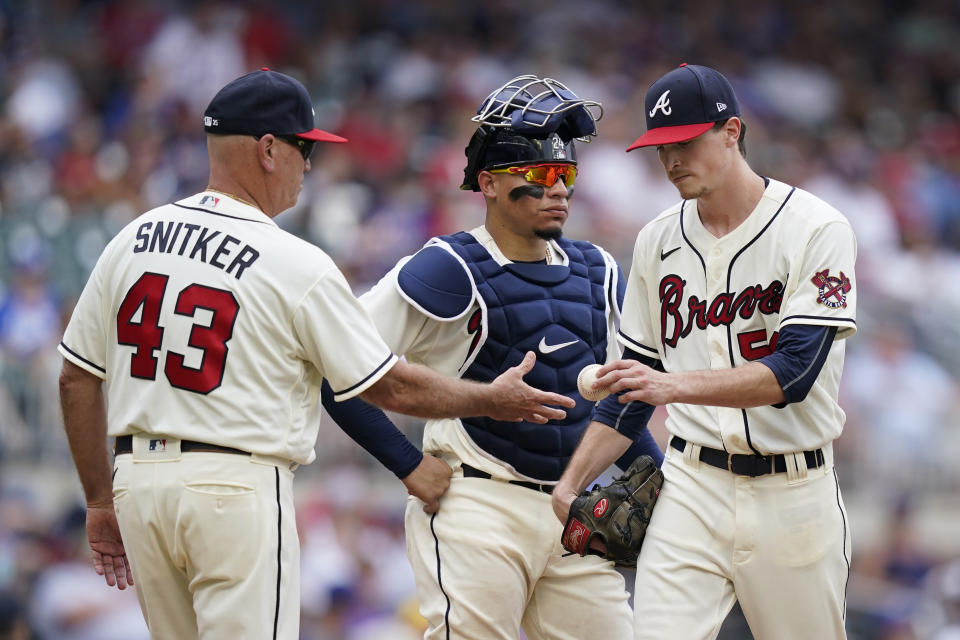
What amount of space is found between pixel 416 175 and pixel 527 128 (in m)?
6.34

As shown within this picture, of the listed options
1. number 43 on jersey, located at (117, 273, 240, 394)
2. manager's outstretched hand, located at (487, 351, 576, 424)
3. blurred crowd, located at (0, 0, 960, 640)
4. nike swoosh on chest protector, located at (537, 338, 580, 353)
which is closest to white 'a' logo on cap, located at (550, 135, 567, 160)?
nike swoosh on chest protector, located at (537, 338, 580, 353)

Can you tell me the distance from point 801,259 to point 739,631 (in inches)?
141

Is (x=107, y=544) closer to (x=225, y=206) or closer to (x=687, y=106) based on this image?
(x=225, y=206)

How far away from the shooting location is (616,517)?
4.03 metres

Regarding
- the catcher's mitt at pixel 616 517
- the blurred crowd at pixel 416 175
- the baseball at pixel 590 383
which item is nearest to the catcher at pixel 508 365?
the catcher's mitt at pixel 616 517

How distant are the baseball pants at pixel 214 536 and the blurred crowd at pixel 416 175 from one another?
10.2ft

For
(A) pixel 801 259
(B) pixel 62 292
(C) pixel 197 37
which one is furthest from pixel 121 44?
(A) pixel 801 259

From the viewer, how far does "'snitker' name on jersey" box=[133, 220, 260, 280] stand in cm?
374

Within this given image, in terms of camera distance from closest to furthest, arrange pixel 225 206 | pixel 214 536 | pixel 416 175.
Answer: pixel 214 536 → pixel 225 206 → pixel 416 175

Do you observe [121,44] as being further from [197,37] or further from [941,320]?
[941,320]

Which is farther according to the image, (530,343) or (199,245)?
(530,343)

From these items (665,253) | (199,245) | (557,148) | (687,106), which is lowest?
(665,253)

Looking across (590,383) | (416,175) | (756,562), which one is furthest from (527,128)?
(416,175)

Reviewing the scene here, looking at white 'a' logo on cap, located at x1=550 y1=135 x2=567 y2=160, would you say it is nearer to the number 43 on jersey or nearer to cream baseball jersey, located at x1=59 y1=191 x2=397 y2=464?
cream baseball jersey, located at x1=59 y1=191 x2=397 y2=464
